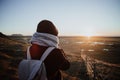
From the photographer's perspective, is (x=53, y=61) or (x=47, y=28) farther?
(x=47, y=28)

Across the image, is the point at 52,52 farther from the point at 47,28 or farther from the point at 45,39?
the point at 47,28

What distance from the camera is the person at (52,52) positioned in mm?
2108

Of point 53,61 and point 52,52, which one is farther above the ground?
point 52,52

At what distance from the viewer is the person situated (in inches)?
83.0

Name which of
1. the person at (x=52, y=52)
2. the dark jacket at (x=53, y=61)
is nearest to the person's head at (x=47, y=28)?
the person at (x=52, y=52)

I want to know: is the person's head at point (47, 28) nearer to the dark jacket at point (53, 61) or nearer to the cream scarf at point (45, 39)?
the cream scarf at point (45, 39)

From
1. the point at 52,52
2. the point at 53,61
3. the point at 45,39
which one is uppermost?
the point at 45,39

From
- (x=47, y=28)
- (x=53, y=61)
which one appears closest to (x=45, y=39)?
(x=47, y=28)

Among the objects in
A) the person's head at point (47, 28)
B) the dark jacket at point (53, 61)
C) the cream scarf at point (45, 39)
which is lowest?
the dark jacket at point (53, 61)

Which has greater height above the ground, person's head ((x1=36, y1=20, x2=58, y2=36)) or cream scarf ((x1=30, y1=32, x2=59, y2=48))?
person's head ((x1=36, y1=20, x2=58, y2=36))

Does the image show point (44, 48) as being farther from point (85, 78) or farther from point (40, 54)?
point (85, 78)

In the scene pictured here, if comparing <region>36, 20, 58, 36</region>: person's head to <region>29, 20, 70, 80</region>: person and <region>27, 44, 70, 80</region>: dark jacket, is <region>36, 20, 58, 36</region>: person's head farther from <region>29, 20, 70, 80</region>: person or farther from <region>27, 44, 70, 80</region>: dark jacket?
<region>27, 44, 70, 80</region>: dark jacket

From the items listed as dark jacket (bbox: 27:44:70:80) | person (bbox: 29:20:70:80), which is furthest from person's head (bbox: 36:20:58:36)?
dark jacket (bbox: 27:44:70:80)

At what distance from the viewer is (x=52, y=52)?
2109 mm
